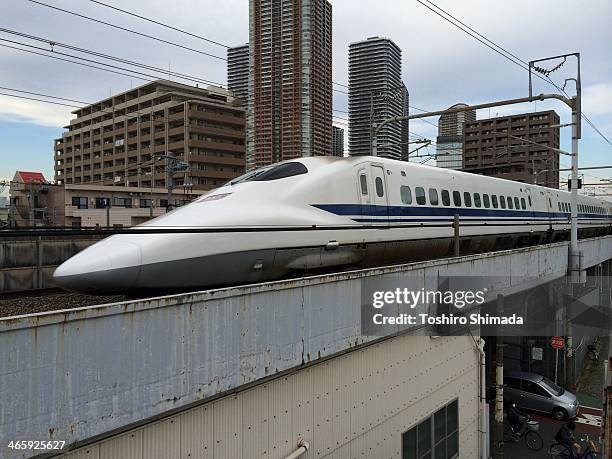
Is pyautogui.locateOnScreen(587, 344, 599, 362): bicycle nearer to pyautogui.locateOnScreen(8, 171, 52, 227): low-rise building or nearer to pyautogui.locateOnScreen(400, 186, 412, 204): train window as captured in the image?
pyautogui.locateOnScreen(400, 186, 412, 204): train window

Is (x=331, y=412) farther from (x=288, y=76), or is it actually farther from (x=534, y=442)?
(x=288, y=76)

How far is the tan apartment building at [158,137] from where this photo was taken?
68.5 meters

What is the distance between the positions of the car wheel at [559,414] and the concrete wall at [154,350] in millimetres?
15338

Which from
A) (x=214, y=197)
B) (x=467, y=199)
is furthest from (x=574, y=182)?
(x=214, y=197)

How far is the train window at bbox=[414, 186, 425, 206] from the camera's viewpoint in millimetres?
Answer: 12094

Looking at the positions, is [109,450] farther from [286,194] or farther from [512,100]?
[512,100]

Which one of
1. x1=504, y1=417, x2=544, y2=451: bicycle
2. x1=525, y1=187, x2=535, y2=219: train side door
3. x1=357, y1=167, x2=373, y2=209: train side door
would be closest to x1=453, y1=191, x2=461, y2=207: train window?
x1=357, y1=167, x2=373, y2=209: train side door

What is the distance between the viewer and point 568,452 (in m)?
14.8

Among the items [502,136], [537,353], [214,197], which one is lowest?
[537,353]

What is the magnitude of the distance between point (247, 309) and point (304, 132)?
2768 centimetres

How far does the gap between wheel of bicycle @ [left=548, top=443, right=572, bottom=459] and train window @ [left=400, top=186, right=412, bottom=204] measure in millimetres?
9868

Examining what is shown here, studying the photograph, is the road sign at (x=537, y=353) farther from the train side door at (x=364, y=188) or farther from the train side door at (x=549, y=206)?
the train side door at (x=364, y=188)

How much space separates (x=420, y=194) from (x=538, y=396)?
12.5 metres

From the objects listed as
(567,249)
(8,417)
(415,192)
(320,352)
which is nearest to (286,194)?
(320,352)
